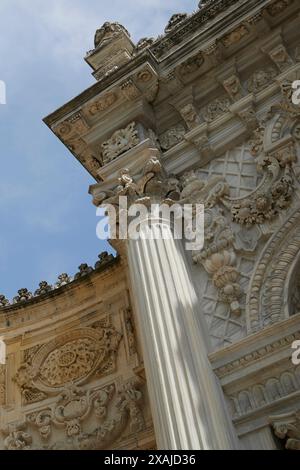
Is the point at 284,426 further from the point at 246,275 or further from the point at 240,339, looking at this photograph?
the point at 246,275

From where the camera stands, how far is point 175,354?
7.06 meters

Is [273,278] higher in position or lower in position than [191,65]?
Answer: lower

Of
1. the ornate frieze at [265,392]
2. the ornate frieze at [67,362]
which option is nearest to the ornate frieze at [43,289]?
the ornate frieze at [67,362]

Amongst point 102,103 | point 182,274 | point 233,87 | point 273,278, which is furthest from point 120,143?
point 273,278

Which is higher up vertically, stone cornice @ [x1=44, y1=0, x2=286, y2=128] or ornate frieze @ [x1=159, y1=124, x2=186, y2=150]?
stone cornice @ [x1=44, y1=0, x2=286, y2=128]

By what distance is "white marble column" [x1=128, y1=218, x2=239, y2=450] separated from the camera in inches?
250

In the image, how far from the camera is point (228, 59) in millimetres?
10227

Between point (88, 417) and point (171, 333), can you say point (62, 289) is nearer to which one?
point (88, 417)

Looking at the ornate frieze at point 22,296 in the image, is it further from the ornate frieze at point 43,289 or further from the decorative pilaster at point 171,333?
the decorative pilaster at point 171,333

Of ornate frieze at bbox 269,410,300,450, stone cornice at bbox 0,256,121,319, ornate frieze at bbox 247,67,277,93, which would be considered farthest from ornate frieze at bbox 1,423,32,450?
ornate frieze at bbox 247,67,277,93

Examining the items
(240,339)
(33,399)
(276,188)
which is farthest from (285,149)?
(33,399)

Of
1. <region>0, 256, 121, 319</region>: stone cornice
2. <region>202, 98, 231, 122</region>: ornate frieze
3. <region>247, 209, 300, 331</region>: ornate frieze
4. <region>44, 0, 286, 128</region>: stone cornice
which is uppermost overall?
<region>44, 0, 286, 128</region>: stone cornice

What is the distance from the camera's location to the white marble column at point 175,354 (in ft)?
20.9

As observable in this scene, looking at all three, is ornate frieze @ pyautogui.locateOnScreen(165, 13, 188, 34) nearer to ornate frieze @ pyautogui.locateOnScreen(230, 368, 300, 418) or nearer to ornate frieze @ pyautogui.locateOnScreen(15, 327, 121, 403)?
ornate frieze @ pyautogui.locateOnScreen(15, 327, 121, 403)
